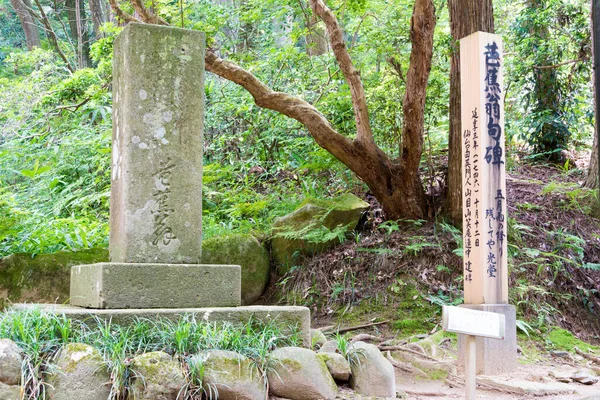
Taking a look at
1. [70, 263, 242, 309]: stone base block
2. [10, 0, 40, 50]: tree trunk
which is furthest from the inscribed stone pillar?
[10, 0, 40, 50]: tree trunk

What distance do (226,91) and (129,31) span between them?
7.52 m

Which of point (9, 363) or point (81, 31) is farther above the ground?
point (81, 31)

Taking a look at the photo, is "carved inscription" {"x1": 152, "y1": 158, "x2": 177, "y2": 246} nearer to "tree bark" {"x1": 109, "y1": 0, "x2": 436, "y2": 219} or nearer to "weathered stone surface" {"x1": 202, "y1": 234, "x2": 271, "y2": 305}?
"weathered stone surface" {"x1": 202, "y1": 234, "x2": 271, "y2": 305}

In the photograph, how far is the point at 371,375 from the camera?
15.3 feet

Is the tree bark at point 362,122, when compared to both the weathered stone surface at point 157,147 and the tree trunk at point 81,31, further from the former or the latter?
the tree trunk at point 81,31

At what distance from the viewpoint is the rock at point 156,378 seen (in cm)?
379

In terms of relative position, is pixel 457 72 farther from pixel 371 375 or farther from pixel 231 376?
pixel 231 376

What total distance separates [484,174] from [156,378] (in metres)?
3.89

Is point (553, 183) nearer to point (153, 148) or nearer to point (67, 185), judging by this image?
point (153, 148)

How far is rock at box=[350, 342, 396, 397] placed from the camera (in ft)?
15.3

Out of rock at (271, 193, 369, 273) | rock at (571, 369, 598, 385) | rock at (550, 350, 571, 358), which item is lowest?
rock at (571, 369, 598, 385)

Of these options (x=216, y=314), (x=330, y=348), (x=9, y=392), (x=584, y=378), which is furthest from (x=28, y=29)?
(x=584, y=378)

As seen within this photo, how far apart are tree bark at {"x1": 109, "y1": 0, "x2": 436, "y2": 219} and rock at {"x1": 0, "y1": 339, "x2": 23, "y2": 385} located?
205 inches

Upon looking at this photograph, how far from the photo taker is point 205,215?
10.1 meters
